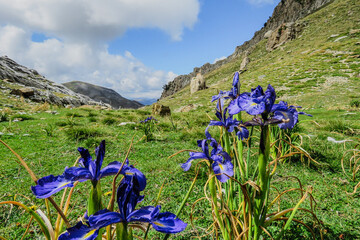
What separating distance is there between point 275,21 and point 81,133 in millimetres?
108336

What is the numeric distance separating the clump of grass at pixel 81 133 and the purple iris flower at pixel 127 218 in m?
4.55

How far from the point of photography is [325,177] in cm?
287

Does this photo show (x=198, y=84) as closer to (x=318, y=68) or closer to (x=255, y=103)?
(x=318, y=68)

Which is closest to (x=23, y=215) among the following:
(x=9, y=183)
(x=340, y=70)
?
(x=9, y=183)

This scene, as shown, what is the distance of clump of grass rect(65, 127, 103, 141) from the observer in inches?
191

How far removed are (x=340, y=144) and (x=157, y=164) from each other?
13.7ft

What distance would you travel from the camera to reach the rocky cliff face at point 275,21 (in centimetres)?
7250

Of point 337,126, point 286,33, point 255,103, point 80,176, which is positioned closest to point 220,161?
point 255,103

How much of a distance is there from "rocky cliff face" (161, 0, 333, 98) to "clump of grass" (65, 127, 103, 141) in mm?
71449

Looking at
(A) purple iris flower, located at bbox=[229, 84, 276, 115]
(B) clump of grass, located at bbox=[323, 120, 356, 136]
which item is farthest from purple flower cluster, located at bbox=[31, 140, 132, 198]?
(B) clump of grass, located at bbox=[323, 120, 356, 136]

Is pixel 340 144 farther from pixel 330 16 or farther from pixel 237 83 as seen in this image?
pixel 330 16

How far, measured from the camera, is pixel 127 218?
0.81 metres

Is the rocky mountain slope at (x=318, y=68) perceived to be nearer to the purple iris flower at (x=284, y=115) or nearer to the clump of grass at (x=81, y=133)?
the purple iris flower at (x=284, y=115)

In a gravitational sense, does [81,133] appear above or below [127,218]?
above
